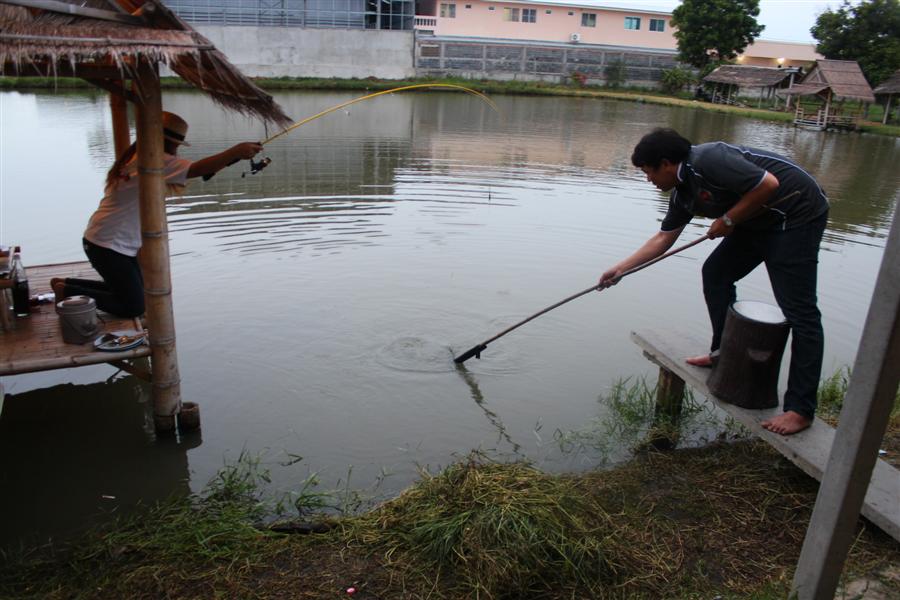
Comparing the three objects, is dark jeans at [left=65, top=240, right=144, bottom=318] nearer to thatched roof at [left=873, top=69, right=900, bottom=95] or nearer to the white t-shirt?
the white t-shirt

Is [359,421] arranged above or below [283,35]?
below

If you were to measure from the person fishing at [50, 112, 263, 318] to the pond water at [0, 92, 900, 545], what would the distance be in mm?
897

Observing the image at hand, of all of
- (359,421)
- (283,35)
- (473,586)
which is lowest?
(359,421)

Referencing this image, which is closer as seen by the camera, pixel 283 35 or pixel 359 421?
pixel 359 421

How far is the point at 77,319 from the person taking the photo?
384 centimetres

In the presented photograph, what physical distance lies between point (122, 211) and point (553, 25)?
42.5 metres

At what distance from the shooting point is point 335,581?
280 cm

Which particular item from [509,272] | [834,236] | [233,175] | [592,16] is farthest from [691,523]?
[592,16]

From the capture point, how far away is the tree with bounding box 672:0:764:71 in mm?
35438

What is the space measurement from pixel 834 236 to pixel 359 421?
7413 millimetres

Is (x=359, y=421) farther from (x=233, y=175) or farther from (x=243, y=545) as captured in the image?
(x=233, y=175)

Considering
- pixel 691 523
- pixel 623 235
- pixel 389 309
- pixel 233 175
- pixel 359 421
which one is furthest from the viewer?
pixel 233 175

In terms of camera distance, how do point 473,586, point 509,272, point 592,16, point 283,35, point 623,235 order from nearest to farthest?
point 473,586 < point 509,272 < point 623,235 < point 283,35 < point 592,16

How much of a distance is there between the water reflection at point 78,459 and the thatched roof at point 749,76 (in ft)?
107
